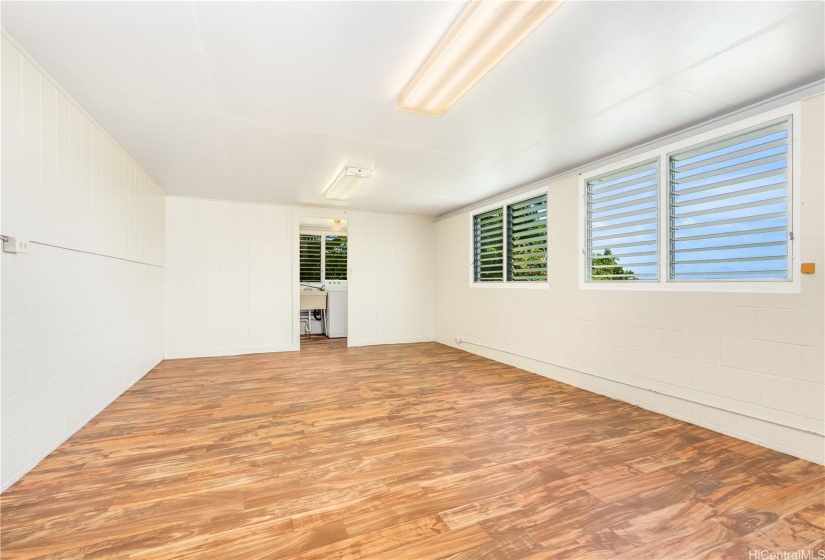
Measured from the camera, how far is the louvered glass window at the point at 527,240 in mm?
4270

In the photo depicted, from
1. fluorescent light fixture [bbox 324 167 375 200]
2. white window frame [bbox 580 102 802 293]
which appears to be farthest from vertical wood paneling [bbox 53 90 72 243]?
white window frame [bbox 580 102 802 293]

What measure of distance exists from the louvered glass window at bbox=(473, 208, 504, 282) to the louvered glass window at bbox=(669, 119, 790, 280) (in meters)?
2.34

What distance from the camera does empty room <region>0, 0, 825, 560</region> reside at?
1577 millimetres

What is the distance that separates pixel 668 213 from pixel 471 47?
226 cm

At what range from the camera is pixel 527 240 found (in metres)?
4.54

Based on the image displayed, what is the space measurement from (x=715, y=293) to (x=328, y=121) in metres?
3.20

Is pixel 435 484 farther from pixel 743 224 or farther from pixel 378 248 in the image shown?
pixel 378 248

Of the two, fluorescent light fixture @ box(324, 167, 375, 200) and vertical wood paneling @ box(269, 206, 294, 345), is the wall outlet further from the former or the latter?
vertical wood paneling @ box(269, 206, 294, 345)

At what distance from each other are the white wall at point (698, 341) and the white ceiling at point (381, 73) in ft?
2.46

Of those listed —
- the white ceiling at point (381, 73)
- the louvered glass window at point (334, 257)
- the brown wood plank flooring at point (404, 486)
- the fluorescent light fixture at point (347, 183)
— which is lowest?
the brown wood plank flooring at point (404, 486)

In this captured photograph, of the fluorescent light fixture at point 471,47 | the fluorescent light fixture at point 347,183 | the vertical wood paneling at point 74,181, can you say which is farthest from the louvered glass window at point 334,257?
the fluorescent light fixture at point 471,47

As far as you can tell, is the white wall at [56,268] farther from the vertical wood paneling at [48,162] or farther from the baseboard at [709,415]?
the baseboard at [709,415]

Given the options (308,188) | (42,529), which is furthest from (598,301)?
(42,529)

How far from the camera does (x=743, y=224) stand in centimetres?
248
